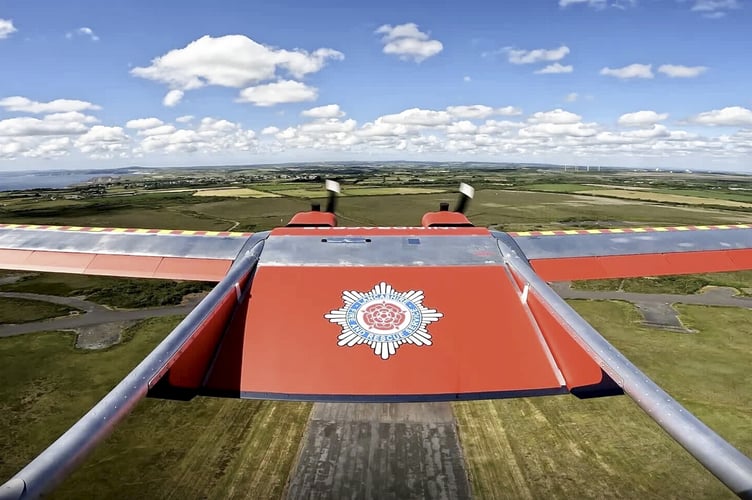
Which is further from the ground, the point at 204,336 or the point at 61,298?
the point at 204,336

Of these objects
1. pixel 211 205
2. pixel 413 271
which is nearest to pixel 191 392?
pixel 413 271

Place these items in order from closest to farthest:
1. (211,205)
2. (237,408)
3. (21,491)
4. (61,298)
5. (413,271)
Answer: (21,491) < (413,271) < (237,408) < (61,298) < (211,205)

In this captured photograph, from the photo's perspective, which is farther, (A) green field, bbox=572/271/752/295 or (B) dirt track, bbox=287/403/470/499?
(A) green field, bbox=572/271/752/295

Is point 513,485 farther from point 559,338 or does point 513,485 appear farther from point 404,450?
point 559,338

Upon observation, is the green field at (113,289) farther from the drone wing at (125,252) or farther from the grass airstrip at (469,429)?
the drone wing at (125,252)

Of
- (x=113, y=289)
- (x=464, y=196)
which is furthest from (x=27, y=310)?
(x=464, y=196)

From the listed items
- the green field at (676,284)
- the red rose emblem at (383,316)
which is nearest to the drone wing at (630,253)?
the red rose emblem at (383,316)

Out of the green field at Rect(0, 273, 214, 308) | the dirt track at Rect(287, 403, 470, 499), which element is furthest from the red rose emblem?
the green field at Rect(0, 273, 214, 308)

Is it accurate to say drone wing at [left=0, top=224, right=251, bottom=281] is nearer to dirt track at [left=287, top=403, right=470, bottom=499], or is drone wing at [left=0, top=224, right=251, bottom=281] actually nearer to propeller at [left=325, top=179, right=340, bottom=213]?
propeller at [left=325, top=179, right=340, bottom=213]
